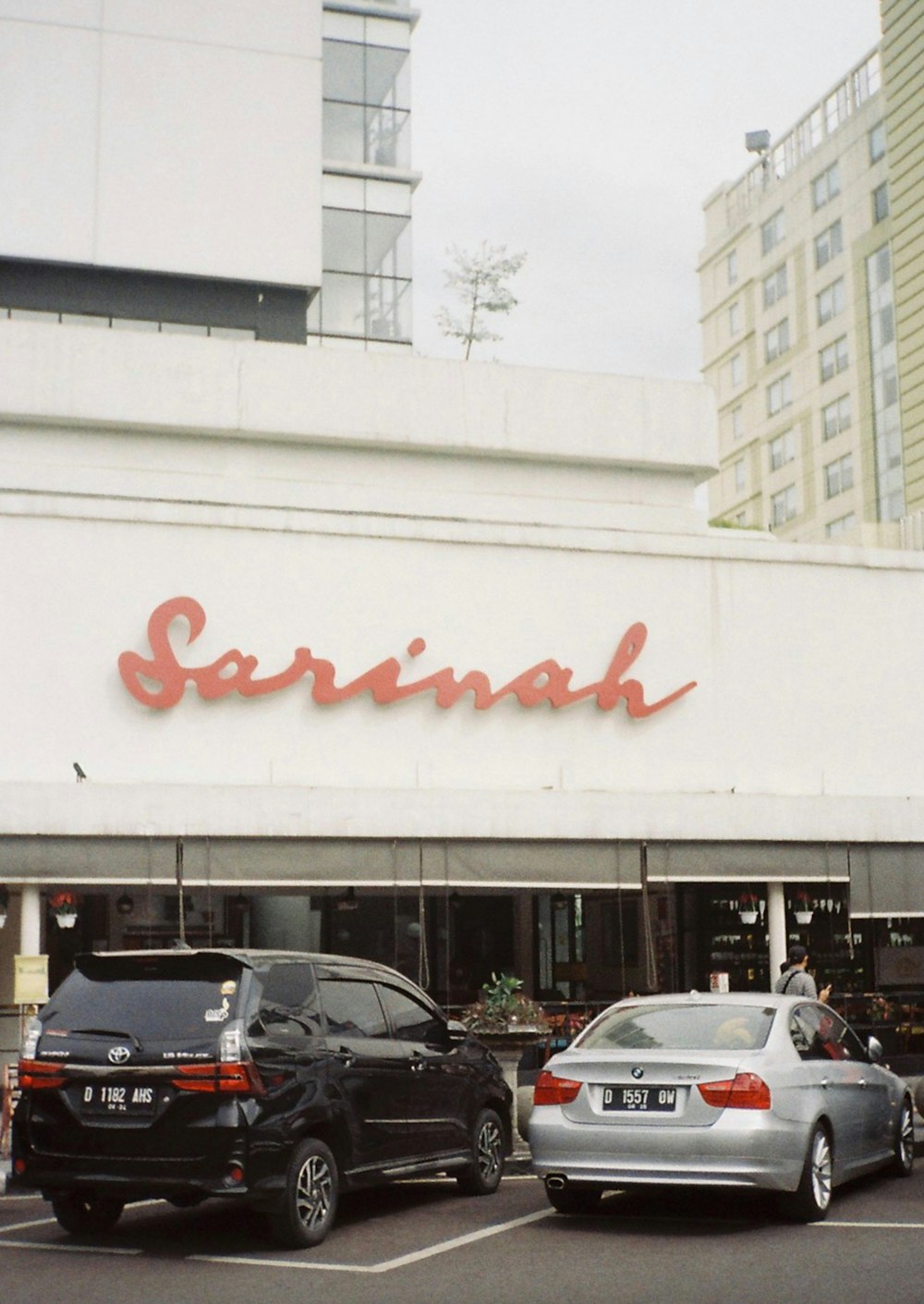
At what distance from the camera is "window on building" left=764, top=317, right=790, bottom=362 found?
68125 millimetres

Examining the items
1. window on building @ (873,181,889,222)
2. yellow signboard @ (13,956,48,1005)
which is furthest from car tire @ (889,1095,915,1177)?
window on building @ (873,181,889,222)

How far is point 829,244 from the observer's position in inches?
2527

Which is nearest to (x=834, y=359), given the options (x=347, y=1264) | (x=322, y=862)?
(x=322, y=862)

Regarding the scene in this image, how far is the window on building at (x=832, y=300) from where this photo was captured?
63344 millimetres

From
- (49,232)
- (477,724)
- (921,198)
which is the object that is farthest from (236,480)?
(921,198)

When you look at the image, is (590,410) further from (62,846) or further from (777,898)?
(62,846)

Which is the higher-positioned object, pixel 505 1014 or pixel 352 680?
pixel 352 680

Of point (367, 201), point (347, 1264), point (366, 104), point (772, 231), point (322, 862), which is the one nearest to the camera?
point (347, 1264)

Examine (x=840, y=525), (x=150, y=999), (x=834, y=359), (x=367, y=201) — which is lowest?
(x=150, y=999)

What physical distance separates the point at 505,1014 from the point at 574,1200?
5.73 meters

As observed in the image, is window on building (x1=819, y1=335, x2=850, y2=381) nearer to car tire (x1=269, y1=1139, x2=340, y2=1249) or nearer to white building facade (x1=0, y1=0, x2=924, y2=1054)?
white building facade (x1=0, y1=0, x2=924, y2=1054)

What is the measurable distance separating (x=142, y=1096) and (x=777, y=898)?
43.3 ft

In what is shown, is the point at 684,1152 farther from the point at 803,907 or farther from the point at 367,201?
the point at 367,201

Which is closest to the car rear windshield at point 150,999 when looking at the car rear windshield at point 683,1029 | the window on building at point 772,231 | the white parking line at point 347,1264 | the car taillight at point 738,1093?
the white parking line at point 347,1264
